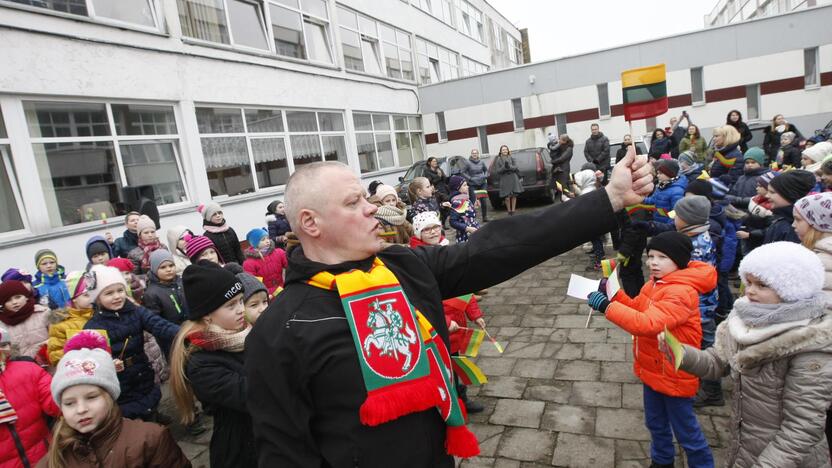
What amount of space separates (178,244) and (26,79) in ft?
13.5

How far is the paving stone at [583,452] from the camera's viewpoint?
298 centimetres

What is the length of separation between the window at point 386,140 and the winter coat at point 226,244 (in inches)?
398

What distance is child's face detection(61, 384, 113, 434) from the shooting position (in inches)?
86.1

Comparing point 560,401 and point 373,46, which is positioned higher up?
point 373,46

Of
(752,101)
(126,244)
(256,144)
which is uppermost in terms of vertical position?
(256,144)

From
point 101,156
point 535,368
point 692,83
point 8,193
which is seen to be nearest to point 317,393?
point 535,368

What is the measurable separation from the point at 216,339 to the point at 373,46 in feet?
57.3

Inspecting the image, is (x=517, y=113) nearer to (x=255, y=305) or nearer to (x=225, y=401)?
(x=255, y=305)

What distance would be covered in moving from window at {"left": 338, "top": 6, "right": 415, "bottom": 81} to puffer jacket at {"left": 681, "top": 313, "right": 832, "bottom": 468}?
1565 centimetres

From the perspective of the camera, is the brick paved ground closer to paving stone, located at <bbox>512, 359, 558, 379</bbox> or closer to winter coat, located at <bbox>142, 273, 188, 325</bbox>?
paving stone, located at <bbox>512, 359, 558, 379</bbox>

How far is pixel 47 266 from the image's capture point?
5277mm

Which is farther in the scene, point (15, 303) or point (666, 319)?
point (15, 303)

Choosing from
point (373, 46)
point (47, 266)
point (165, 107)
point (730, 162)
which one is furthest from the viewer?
point (373, 46)

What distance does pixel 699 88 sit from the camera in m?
16.6
